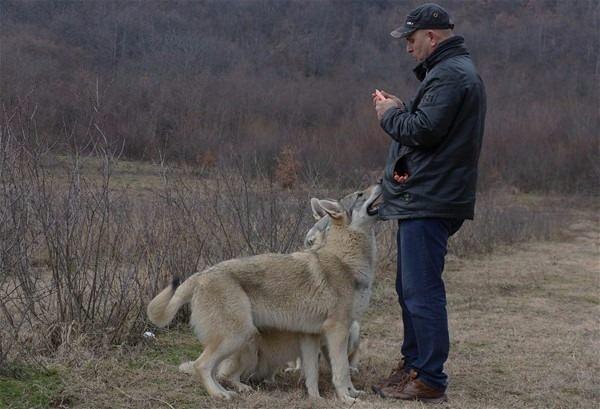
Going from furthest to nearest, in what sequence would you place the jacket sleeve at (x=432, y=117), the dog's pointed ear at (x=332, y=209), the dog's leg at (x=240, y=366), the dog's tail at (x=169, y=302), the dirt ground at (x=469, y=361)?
the dog's pointed ear at (x=332, y=209) → the dog's leg at (x=240, y=366) → the dog's tail at (x=169, y=302) → the dirt ground at (x=469, y=361) → the jacket sleeve at (x=432, y=117)

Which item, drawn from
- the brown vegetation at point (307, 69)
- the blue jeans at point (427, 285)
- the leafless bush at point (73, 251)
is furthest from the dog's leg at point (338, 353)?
the brown vegetation at point (307, 69)

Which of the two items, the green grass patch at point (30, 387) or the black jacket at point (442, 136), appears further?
the black jacket at point (442, 136)

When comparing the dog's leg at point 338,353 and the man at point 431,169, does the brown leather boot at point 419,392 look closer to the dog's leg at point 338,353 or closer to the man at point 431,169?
the man at point 431,169

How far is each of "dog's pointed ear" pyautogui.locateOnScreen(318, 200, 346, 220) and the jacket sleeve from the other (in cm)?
108

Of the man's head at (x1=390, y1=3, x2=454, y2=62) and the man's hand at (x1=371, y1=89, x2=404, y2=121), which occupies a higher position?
the man's head at (x1=390, y1=3, x2=454, y2=62)

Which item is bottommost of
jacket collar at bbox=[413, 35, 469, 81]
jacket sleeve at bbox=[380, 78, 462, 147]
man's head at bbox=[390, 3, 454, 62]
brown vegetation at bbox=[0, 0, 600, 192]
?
brown vegetation at bbox=[0, 0, 600, 192]

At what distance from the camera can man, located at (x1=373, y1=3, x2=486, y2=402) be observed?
18.7ft

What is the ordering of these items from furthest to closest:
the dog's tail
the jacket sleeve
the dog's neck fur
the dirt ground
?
the dog's neck fur → the dog's tail → the dirt ground → the jacket sleeve

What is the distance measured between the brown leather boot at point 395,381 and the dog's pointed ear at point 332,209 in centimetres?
127

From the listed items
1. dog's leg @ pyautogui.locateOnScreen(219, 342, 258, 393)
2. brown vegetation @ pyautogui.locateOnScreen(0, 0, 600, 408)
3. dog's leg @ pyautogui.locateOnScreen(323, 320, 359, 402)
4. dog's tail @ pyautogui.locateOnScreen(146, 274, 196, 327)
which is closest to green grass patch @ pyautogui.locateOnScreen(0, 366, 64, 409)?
brown vegetation @ pyautogui.locateOnScreen(0, 0, 600, 408)

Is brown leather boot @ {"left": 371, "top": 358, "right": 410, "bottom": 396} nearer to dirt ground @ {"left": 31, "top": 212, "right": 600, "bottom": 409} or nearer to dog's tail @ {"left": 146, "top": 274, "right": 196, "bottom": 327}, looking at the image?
dirt ground @ {"left": 31, "top": 212, "right": 600, "bottom": 409}

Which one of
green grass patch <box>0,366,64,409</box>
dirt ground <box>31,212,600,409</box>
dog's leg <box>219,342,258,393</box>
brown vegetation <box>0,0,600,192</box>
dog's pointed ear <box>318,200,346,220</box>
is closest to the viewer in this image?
green grass patch <box>0,366,64,409</box>

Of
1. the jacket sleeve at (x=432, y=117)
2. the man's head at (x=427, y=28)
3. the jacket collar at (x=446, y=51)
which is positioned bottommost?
the jacket sleeve at (x=432, y=117)

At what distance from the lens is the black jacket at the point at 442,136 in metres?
5.66
